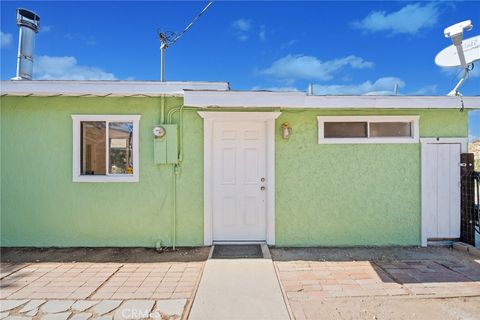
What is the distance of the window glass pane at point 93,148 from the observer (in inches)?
210

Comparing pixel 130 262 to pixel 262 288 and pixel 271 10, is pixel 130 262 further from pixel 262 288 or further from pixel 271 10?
pixel 271 10

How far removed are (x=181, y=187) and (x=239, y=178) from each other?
1.24 m

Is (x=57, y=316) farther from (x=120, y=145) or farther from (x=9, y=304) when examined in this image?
(x=120, y=145)

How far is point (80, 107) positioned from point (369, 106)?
5.92 m

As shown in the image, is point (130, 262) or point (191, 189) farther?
point (191, 189)

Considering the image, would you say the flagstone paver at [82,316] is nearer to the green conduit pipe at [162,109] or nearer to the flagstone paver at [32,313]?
the flagstone paver at [32,313]

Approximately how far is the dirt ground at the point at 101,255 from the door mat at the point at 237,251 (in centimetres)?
23

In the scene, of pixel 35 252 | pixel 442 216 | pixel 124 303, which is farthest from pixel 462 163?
pixel 35 252

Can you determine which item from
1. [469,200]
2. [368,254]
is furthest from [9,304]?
[469,200]

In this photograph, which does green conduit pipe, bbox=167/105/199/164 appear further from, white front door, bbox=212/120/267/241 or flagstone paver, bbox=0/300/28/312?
flagstone paver, bbox=0/300/28/312

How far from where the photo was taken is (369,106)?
5.09 m

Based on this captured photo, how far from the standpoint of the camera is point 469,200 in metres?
5.35

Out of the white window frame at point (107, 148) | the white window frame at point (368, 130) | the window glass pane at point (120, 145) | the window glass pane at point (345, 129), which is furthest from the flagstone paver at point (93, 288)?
the window glass pane at point (345, 129)

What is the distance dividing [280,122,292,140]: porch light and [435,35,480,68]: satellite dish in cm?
389
